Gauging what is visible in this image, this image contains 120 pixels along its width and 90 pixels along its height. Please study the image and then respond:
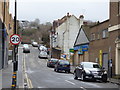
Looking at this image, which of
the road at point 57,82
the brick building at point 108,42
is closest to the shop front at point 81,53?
the brick building at point 108,42

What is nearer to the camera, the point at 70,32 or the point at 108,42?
the point at 108,42

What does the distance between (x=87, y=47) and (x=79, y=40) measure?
22.0ft

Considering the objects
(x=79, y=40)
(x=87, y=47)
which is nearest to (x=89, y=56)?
(x=87, y=47)

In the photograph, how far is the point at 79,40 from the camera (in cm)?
4778

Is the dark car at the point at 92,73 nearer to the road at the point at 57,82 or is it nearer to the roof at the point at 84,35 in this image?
the road at the point at 57,82

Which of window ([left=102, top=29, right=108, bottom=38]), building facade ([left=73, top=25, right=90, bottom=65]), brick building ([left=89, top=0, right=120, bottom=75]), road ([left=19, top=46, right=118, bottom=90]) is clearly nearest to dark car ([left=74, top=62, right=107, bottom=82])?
road ([left=19, top=46, right=118, bottom=90])

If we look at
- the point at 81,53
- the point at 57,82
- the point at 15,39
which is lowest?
the point at 57,82

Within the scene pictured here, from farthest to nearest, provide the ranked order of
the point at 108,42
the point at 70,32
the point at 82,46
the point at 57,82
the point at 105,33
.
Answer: the point at 70,32 < the point at 82,46 < the point at 105,33 < the point at 108,42 < the point at 57,82

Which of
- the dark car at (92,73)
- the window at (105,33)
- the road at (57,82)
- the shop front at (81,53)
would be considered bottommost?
the road at (57,82)

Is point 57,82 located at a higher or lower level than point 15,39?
lower

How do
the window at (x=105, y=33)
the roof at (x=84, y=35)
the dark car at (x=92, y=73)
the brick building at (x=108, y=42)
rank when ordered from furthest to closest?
the roof at (x=84, y=35), the window at (x=105, y=33), the brick building at (x=108, y=42), the dark car at (x=92, y=73)

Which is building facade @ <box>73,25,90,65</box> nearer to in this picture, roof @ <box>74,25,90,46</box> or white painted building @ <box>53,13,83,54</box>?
roof @ <box>74,25,90,46</box>

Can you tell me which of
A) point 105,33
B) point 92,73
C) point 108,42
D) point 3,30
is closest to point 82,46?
point 105,33

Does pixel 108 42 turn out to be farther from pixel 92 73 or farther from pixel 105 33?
pixel 92 73
